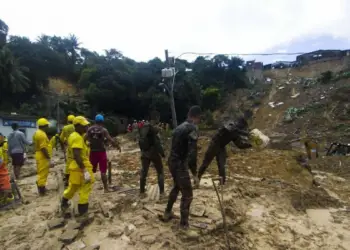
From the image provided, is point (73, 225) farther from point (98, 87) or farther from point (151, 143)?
point (98, 87)

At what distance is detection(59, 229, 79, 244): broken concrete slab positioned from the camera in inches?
157

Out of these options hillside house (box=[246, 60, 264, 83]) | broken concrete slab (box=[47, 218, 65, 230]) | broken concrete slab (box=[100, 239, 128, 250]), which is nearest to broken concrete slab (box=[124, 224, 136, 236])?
broken concrete slab (box=[100, 239, 128, 250])

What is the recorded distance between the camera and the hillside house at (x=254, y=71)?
149 ft

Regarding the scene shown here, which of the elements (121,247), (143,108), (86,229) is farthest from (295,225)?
(143,108)

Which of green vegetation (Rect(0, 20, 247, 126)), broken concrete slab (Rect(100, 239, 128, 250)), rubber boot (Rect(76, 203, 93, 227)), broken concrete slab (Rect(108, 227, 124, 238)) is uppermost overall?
green vegetation (Rect(0, 20, 247, 126))

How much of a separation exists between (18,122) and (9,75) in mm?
7556

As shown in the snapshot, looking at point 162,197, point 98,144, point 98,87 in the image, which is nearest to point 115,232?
point 162,197

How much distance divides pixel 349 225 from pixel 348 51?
4325cm

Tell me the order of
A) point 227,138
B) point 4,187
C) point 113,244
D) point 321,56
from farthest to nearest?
point 321,56
point 227,138
point 4,187
point 113,244

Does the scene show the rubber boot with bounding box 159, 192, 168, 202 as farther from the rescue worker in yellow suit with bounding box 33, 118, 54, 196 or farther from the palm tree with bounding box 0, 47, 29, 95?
the palm tree with bounding box 0, 47, 29, 95

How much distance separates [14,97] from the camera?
30.7 m

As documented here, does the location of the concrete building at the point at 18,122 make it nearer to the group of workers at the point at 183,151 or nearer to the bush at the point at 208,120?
the bush at the point at 208,120

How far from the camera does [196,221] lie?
4.51 meters

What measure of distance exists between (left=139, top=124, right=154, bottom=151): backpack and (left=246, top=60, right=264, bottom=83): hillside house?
135 feet
